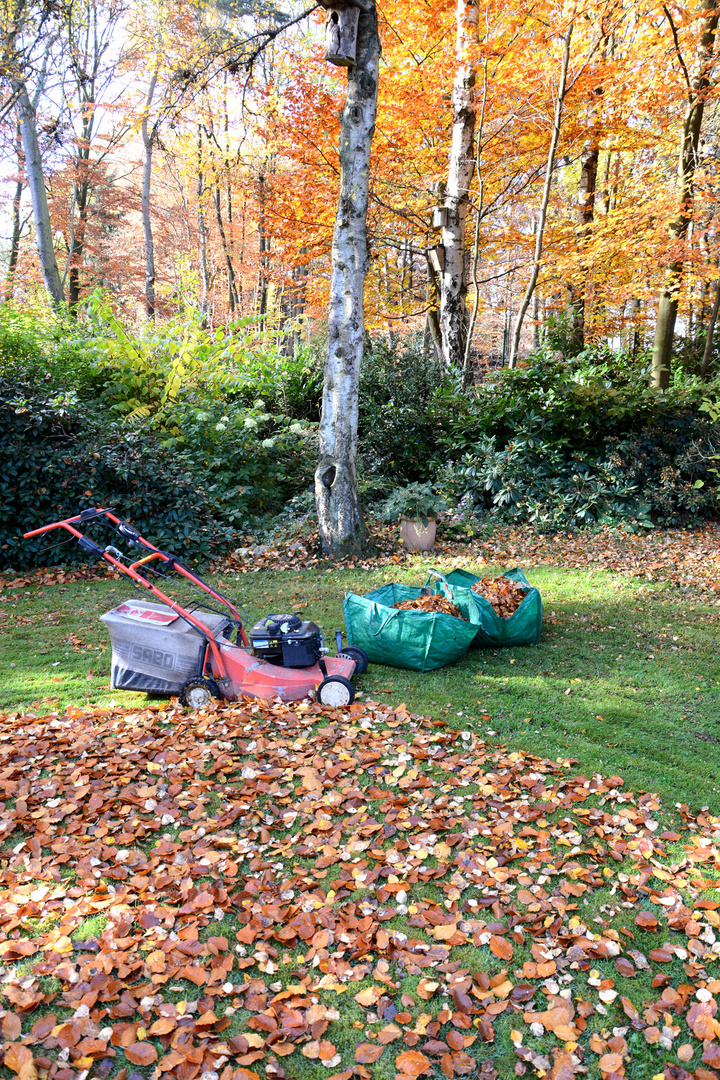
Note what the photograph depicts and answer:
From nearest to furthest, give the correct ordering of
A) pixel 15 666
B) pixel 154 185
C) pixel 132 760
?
1. pixel 132 760
2. pixel 15 666
3. pixel 154 185

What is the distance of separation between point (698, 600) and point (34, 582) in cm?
686

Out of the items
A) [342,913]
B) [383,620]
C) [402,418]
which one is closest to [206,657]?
[383,620]

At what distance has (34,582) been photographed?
24.0 ft

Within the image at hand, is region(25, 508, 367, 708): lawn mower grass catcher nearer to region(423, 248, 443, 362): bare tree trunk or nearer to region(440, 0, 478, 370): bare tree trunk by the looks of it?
region(440, 0, 478, 370): bare tree trunk

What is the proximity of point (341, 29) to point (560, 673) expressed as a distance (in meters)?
6.71

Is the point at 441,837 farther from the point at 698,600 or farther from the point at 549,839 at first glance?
the point at 698,600

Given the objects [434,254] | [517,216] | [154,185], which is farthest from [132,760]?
[154,185]

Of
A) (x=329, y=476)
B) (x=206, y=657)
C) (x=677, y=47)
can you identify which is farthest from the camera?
(x=677, y=47)

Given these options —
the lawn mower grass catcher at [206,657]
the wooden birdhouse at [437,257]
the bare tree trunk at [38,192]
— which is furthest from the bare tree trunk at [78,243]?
the lawn mower grass catcher at [206,657]

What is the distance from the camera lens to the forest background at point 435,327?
8000mm

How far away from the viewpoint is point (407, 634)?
16.3ft

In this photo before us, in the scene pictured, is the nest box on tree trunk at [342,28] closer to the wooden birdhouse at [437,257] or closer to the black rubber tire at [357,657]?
the wooden birdhouse at [437,257]

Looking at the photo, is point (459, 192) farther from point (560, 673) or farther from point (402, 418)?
point (560, 673)

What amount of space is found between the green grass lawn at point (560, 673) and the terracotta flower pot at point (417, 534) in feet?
3.26
